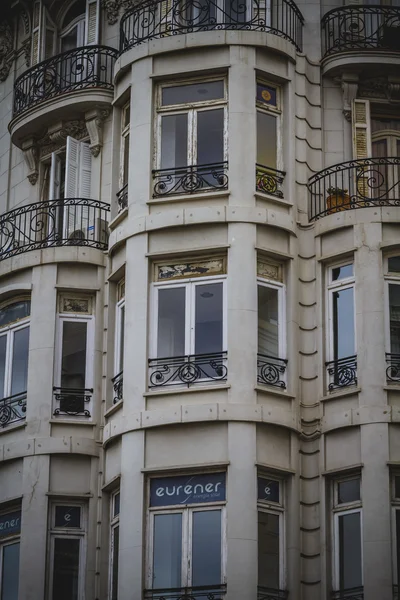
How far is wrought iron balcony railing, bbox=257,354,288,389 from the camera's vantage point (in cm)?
3083

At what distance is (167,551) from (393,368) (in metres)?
5.34

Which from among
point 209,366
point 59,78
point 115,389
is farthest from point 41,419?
point 59,78

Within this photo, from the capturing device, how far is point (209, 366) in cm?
3070

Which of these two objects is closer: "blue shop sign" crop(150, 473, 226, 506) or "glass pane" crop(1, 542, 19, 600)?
"blue shop sign" crop(150, 473, 226, 506)

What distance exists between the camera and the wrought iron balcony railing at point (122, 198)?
33.4 m

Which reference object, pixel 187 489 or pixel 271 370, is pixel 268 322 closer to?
pixel 271 370

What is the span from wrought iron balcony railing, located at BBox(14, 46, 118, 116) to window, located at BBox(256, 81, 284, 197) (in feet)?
12.4

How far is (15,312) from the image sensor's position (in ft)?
112

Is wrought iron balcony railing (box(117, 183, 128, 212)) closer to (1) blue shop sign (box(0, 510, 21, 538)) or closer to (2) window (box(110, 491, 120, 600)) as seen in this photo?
(2) window (box(110, 491, 120, 600))

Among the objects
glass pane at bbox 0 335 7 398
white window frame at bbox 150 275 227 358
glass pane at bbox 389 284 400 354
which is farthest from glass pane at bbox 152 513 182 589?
glass pane at bbox 0 335 7 398

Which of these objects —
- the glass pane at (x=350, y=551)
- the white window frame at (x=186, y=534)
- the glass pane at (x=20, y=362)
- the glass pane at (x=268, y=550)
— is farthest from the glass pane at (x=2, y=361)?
the glass pane at (x=350, y=551)

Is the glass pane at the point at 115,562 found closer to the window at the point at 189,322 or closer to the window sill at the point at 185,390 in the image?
the window sill at the point at 185,390

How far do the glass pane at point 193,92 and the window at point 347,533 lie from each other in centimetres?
818

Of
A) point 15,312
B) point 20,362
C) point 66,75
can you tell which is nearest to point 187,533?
point 20,362
